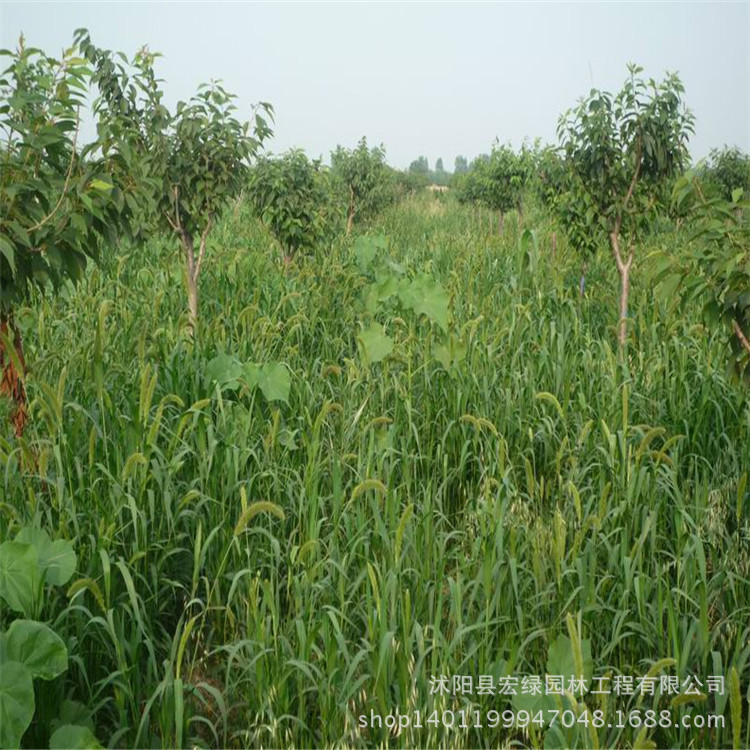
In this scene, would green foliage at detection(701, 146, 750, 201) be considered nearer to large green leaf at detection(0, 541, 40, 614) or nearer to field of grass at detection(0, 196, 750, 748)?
field of grass at detection(0, 196, 750, 748)

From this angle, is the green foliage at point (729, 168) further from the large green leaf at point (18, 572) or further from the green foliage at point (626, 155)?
the large green leaf at point (18, 572)

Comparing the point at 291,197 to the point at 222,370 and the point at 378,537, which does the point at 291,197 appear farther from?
the point at 378,537

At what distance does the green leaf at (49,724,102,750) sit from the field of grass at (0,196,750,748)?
0.17 metres

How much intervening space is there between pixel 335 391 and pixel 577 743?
2.93 meters

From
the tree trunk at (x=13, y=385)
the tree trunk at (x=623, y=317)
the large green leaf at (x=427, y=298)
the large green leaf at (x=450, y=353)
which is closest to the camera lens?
the tree trunk at (x=13, y=385)

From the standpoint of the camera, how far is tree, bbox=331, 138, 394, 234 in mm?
14109

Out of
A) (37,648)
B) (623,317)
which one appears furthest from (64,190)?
(623,317)

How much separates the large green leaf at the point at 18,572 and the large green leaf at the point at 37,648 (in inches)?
8.1

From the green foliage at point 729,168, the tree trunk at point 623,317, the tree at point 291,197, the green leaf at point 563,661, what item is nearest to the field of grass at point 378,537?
the green leaf at point 563,661

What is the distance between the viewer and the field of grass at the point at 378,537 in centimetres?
245

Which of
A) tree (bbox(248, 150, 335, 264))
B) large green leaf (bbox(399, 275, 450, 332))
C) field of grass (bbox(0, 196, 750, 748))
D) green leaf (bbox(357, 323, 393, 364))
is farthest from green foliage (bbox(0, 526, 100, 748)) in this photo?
tree (bbox(248, 150, 335, 264))

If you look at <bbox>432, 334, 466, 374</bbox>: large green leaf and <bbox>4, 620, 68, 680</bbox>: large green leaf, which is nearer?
<bbox>4, 620, 68, 680</bbox>: large green leaf

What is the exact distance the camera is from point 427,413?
4309 millimetres

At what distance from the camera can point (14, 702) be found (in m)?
2.04
